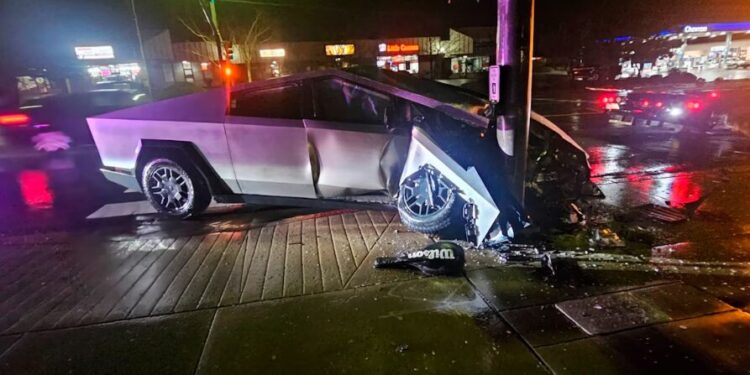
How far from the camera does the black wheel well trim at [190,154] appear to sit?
513cm

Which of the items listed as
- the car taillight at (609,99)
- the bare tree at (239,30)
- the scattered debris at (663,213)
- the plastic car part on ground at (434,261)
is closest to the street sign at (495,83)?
the plastic car part on ground at (434,261)

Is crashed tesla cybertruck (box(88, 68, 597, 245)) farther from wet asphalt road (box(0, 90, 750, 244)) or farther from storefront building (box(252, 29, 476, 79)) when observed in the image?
storefront building (box(252, 29, 476, 79))

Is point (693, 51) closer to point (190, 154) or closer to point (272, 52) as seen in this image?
point (272, 52)

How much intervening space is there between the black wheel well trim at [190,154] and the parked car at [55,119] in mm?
6571

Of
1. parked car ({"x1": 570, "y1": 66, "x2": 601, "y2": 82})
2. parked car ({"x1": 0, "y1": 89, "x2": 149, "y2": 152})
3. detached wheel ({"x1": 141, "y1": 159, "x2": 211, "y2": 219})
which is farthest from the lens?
parked car ({"x1": 570, "y1": 66, "x2": 601, "y2": 82})

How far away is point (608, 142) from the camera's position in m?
9.67

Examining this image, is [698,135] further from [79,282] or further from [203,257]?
[79,282]

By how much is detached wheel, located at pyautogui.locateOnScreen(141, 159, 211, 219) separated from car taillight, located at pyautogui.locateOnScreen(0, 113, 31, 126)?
6542 mm

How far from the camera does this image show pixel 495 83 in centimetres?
426

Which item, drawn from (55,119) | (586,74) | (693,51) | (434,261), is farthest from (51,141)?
(693,51)

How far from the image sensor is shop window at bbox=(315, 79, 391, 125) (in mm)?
4613

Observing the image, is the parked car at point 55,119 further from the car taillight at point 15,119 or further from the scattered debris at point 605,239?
the scattered debris at point 605,239

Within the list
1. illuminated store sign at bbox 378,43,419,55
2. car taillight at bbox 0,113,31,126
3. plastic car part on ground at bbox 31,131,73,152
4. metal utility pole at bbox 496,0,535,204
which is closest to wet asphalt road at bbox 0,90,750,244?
plastic car part on ground at bbox 31,131,73,152

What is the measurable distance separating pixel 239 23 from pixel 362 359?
35.5 meters
